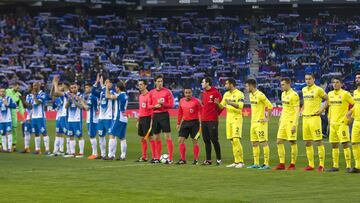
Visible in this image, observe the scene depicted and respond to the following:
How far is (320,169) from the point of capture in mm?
22531

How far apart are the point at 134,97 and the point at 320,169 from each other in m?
33.6

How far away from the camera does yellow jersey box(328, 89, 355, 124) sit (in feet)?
73.1

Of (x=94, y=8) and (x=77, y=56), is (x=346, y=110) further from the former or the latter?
(x=94, y=8)

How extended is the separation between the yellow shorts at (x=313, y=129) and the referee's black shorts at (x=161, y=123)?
5.00 meters

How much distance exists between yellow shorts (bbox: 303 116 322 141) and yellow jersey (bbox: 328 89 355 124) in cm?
43

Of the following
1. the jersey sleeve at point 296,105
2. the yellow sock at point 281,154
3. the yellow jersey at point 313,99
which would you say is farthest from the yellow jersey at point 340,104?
the yellow sock at point 281,154

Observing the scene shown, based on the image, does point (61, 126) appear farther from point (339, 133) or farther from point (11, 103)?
point (339, 133)

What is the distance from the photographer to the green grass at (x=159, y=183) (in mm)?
17750

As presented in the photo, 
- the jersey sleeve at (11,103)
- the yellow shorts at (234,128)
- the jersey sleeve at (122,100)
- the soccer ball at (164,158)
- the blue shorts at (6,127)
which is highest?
the jersey sleeve at (122,100)

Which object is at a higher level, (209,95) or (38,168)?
(209,95)

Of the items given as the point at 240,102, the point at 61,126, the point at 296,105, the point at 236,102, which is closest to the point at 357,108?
the point at 296,105

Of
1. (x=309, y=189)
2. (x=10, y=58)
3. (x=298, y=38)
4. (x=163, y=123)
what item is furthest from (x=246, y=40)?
(x=309, y=189)

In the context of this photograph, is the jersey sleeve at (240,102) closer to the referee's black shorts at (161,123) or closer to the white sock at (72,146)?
the referee's black shorts at (161,123)

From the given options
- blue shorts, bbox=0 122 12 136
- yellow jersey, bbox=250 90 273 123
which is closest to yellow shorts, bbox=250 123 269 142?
yellow jersey, bbox=250 90 273 123
